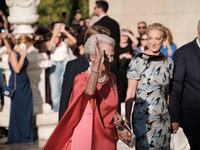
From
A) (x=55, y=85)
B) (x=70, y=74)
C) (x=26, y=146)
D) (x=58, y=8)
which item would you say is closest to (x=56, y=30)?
(x=55, y=85)

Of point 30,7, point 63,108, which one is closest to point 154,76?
point 63,108

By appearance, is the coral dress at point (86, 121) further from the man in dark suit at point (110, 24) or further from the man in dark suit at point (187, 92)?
the man in dark suit at point (110, 24)

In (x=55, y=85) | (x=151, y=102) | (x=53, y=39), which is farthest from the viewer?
(x=55, y=85)

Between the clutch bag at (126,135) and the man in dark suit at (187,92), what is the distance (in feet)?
4.29

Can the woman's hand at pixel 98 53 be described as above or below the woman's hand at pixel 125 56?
above

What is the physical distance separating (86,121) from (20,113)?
197 inches

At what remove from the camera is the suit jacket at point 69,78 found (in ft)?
17.0

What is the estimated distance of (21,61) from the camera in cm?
896

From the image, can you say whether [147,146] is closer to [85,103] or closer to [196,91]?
[196,91]

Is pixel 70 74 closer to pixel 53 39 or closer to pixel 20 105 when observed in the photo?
pixel 20 105

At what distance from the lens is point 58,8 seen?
2806cm

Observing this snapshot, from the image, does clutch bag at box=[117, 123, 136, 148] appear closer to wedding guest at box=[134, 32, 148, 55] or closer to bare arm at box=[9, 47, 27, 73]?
bare arm at box=[9, 47, 27, 73]

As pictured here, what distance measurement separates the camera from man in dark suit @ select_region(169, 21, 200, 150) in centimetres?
567

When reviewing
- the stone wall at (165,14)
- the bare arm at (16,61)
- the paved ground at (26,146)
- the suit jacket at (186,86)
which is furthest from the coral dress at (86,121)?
the stone wall at (165,14)
